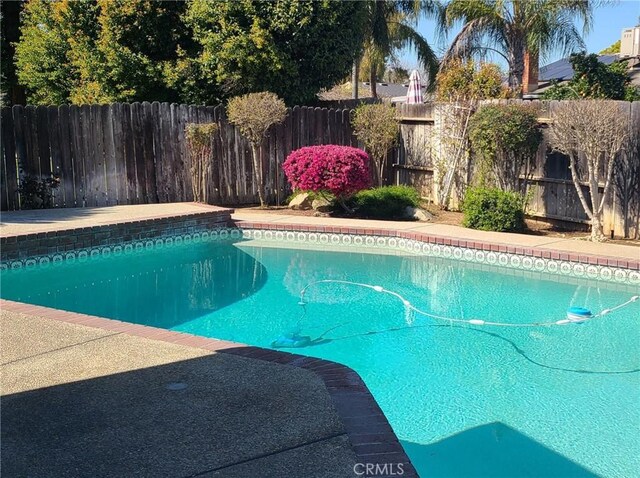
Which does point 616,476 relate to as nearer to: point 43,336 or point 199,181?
point 43,336

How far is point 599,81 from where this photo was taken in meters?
12.7

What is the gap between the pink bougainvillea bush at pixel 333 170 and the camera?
1170 cm

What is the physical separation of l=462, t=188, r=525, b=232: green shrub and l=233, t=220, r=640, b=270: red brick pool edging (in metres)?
1.10

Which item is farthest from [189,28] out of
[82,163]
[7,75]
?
[7,75]

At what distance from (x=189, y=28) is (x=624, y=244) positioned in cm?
1057

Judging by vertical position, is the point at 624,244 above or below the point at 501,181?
below

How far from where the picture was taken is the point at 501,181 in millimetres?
11805

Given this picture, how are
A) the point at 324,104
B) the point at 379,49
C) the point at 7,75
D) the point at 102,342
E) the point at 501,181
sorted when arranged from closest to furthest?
the point at 102,342
the point at 501,181
the point at 324,104
the point at 7,75
the point at 379,49

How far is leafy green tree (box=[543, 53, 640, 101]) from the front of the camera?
12.6m

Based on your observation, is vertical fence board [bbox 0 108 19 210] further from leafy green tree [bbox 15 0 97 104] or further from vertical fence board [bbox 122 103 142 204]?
leafy green tree [bbox 15 0 97 104]

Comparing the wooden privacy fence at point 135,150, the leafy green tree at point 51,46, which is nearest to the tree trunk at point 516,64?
the wooden privacy fence at point 135,150

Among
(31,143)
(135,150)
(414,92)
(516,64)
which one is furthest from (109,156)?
(516,64)

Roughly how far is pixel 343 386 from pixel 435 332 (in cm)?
316

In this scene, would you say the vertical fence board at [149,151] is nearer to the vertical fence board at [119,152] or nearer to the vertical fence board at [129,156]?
the vertical fence board at [129,156]
